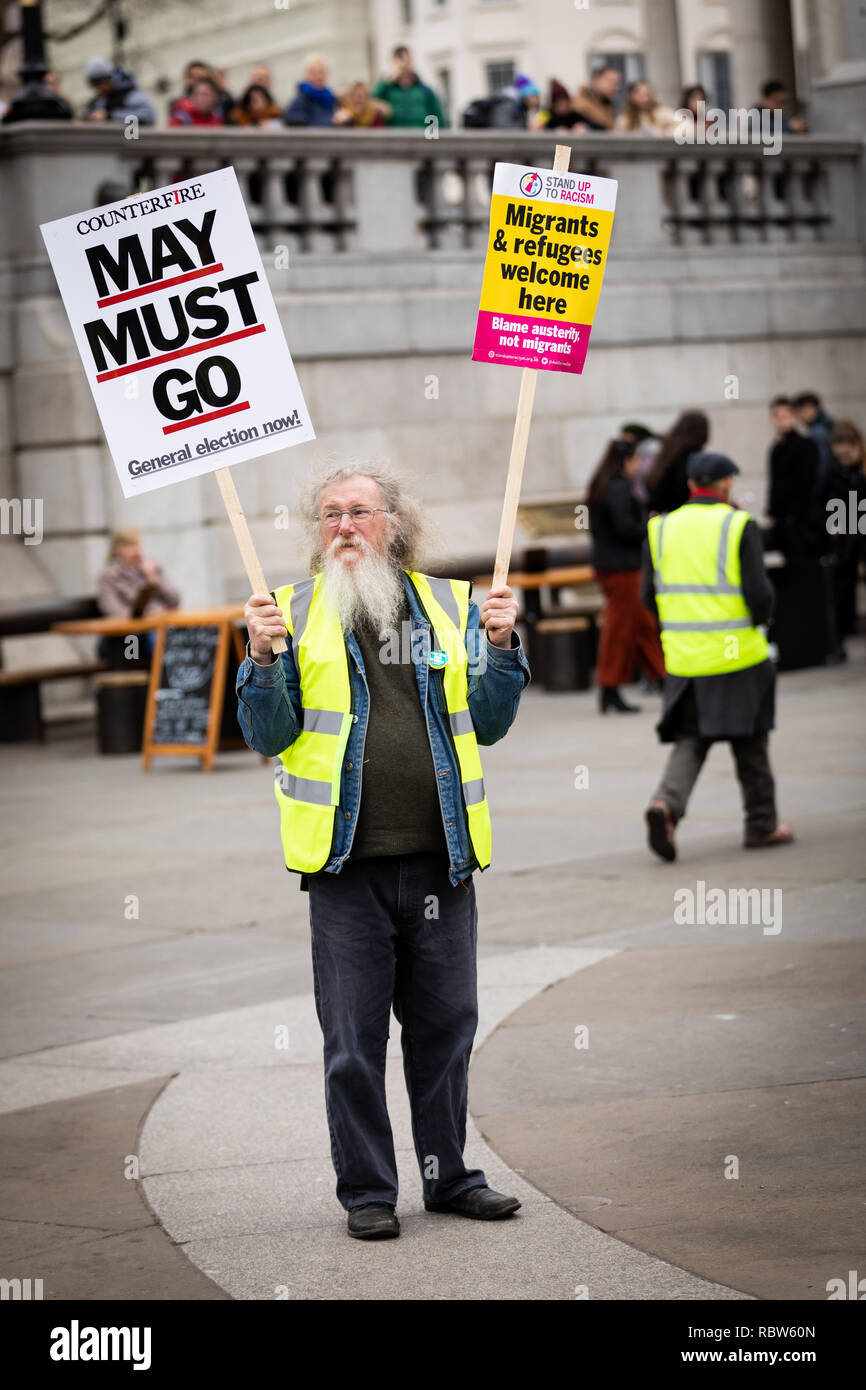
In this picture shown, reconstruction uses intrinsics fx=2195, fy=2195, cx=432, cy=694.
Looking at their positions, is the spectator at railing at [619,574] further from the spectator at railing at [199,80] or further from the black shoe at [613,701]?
the spectator at railing at [199,80]

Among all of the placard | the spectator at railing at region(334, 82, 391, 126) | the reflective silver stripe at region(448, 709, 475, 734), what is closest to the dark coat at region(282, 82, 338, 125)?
the spectator at railing at region(334, 82, 391, 126)

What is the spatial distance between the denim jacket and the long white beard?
6cm

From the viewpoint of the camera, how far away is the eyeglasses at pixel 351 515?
5480 millimetres

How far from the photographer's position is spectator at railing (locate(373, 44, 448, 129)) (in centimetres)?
2148

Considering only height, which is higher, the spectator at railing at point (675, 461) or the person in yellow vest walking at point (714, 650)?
the spectator at railing at point (675, 461)

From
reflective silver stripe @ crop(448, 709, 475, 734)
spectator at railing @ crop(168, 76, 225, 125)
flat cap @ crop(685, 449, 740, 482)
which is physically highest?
spectator at railing @ crop(168, 76, 225, 125)

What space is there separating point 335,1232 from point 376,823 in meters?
1.01

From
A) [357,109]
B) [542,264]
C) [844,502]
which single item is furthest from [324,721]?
[357,109]

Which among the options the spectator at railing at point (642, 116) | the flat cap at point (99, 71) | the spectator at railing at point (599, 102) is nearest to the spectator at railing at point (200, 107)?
the flat cap at point (99, 71)

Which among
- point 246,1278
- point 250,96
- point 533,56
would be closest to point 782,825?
point 246,1278

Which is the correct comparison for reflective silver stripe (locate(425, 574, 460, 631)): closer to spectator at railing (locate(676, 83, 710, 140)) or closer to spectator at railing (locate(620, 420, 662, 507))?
spectator at railing (locate(620, 420, 662, 507))

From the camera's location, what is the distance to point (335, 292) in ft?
65.3

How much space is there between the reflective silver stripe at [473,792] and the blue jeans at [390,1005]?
16 cm
